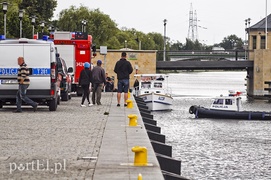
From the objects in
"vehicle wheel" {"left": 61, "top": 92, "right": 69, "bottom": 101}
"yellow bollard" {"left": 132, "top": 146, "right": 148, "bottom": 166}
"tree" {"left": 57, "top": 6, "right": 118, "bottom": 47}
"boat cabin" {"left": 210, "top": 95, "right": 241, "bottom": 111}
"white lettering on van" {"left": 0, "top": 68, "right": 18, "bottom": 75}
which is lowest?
"boat cabin" {"left": 210, "top": 95, "right": 241, "bottom": 111}

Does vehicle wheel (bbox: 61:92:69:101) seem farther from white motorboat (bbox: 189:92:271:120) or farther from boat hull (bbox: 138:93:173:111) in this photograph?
boat hull (bbox: 138:93:173:111)

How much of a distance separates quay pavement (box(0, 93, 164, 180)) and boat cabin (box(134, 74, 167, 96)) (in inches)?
1636

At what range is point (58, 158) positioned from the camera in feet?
47.5

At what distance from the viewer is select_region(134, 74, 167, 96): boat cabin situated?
6694 centimetres

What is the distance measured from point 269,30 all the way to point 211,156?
3942 inches

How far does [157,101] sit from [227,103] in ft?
19.4

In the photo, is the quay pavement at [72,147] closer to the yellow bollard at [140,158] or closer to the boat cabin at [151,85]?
the yellow bollard at [140,158]

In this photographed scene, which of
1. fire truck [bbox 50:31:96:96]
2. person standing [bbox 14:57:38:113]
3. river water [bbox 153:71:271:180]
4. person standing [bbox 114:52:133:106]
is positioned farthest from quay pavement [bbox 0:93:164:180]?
fire truck [bbox 50:31:96:96]

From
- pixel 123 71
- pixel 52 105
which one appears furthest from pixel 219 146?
pixel 52 105

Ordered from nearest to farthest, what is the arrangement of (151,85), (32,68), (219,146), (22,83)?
(22,83)
(32,68)
(219,146)
(151,85)

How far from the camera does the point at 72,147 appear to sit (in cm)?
1623

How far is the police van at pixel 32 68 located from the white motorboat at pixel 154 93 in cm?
3695

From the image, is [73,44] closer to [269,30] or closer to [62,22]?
[269,30]

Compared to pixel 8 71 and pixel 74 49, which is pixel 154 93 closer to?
pixel 74 49
